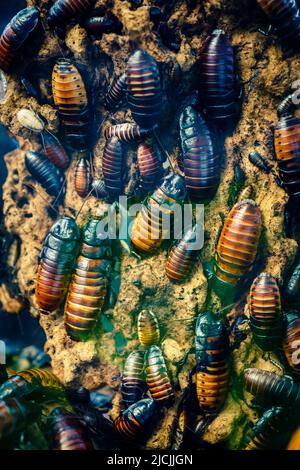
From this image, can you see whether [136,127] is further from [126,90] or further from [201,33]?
[201,33]

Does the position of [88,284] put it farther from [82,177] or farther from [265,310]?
[265,310]

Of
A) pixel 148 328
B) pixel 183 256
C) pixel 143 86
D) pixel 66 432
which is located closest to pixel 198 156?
pixel 143 86

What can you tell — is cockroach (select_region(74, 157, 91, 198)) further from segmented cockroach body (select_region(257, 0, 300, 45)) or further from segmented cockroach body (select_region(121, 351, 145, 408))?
segmented cockroach body (select_region(257, 0, 300, 45))

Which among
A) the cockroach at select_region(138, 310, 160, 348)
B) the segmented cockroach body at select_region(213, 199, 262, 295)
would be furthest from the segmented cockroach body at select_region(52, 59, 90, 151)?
the cockroach at select_region(138, 310, 160, 348)

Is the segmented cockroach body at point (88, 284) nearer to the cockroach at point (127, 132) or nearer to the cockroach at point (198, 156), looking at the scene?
the cockroach at point (127, 132)

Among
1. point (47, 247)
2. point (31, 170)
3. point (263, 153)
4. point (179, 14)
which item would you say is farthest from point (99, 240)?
point (179, 14)
